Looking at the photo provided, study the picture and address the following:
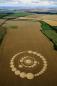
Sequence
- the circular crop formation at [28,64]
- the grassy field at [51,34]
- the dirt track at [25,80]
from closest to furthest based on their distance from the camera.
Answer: the dirt track at [25,80] → the circular crop formation at [28,64] → the grassy field at [51,34]

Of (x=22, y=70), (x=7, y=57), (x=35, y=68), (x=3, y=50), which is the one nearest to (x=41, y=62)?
(x=35, y=68)

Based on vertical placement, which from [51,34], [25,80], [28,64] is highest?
[25,80]

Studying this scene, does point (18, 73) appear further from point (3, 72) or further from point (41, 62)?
point (41, 62)

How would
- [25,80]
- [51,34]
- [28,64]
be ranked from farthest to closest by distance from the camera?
[51,34], [28,64], [25,80]

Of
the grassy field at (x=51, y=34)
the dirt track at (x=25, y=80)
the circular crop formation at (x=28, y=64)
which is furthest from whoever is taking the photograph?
the grassy field at (x=51, y=34)

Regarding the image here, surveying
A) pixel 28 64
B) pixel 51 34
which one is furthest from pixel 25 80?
pixel 51 34

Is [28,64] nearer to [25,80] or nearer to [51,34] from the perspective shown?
[25,80]

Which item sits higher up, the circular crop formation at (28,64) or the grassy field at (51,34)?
the circular crop formation at (28,64)

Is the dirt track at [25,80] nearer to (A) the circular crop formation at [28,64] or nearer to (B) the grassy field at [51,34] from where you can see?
(A) the circular crop formation at [28,64]

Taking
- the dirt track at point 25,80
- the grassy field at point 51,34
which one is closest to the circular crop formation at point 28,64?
the dirt track at point 25,80
